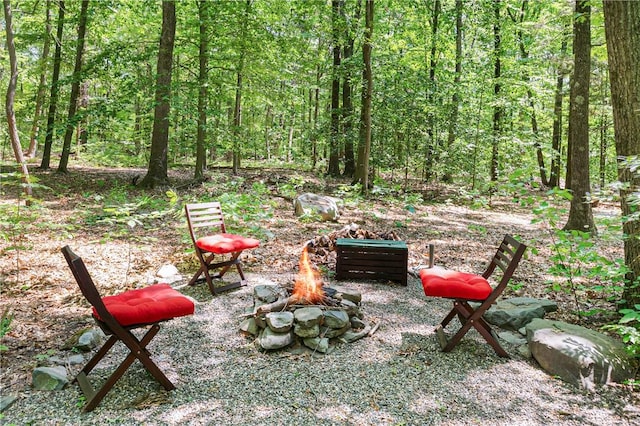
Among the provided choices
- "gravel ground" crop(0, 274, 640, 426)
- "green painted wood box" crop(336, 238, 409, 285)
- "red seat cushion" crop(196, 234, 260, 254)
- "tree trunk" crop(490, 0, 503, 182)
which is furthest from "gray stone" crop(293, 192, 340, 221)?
"tree trunk" crop(490, 0, 503, 182)

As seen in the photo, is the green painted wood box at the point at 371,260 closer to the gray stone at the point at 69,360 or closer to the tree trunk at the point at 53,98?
the gray stone at the point at 69,360

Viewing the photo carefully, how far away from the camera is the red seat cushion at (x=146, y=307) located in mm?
2654

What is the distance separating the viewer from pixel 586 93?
7.19m

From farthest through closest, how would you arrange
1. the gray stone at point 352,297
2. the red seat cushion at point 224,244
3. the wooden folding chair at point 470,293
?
the red seat cushion at point 224,244 < the gray stone at point 352,297 < the wooden folding chair at point 470,293

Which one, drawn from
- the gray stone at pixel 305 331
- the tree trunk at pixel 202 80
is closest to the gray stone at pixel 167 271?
the gray stone at pixel 305 331

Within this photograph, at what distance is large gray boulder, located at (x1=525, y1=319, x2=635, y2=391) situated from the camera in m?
3.00

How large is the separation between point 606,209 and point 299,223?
983cm

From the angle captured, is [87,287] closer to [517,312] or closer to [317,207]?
[517,312]

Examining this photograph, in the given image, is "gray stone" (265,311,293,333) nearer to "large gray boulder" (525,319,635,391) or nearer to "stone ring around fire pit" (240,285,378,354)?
"stone ring around fire pit" (240,285,378,354)

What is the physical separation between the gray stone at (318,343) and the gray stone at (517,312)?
183cm

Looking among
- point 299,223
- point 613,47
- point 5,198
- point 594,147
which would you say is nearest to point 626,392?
point 613,47

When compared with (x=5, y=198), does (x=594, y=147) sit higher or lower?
higher

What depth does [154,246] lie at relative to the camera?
6223mm

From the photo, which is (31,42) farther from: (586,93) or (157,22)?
(586,93)
